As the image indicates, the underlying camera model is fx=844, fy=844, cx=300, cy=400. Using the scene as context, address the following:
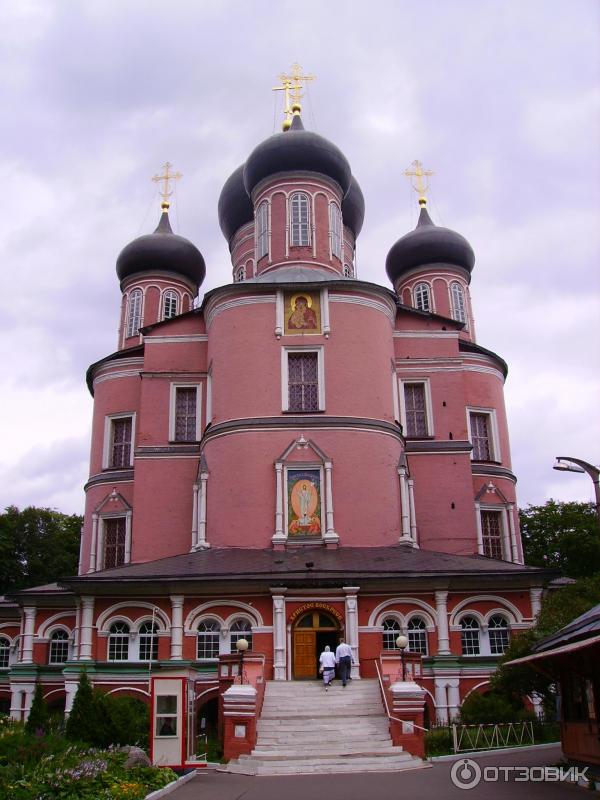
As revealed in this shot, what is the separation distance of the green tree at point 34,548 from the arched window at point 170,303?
15132 millimetres

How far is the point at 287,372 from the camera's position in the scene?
2569 centimetres

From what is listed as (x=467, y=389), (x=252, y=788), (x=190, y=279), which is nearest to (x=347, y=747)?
(x=252, y=788)

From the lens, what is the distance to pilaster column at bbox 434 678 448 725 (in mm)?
20281

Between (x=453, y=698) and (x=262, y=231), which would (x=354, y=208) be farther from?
(x=453, y=698)

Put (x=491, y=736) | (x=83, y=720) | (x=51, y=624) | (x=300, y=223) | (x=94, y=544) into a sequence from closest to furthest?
(x=83, y=720), (x=491, y=736), (x=51, y=624), (x=94, y=544), (x=300, y=223)

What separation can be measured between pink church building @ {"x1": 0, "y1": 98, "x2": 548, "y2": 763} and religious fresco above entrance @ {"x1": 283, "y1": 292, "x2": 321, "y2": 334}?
0.23ft

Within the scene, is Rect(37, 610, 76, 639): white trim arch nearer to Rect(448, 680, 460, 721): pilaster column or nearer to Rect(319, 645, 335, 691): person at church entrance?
Rect(319, 645, 335, 691): person at church entrance

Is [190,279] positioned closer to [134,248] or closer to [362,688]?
[134,248]

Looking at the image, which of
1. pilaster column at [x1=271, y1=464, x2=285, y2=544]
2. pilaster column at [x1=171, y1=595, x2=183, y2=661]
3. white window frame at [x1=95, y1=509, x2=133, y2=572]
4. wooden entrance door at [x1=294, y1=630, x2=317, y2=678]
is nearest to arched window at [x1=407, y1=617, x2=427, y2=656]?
wooden entrance door at [x1=294, y1=630, x2=317, y2=678]

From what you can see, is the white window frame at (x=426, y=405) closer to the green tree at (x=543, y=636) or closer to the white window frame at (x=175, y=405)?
the white window frame at (x=175, y=405)

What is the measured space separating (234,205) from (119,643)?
21209 mm

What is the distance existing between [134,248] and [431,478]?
1674cm

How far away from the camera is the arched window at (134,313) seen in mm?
34969

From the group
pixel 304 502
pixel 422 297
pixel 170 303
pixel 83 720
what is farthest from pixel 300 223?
pixel 83 720
